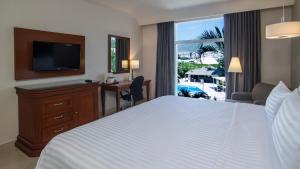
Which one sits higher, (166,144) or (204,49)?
(204,49)

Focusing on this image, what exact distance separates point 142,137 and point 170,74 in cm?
385

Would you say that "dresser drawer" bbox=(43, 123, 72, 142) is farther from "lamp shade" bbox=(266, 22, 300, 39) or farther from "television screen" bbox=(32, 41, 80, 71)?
"lamp shade" bbox=(266, 22, 300, 39)

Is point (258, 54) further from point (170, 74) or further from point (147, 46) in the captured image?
point (147, 46)

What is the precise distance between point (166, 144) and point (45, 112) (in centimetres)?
209

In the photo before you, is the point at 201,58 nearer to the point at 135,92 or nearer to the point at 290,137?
the point at 135,92

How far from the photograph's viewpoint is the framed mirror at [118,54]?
4629mm

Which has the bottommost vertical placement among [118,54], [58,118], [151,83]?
[58,118]

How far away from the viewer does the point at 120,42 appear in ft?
16.0

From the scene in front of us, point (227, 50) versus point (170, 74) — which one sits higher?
point (227, 50)

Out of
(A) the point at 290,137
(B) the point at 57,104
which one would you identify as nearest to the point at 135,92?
(B) the point at 57,104

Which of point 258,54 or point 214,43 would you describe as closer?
point 258,54

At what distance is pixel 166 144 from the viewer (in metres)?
1.33

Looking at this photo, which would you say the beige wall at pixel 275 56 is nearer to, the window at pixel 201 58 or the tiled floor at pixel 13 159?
the window at pixel 201 58

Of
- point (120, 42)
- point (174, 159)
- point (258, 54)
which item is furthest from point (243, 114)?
point (120, 42)
